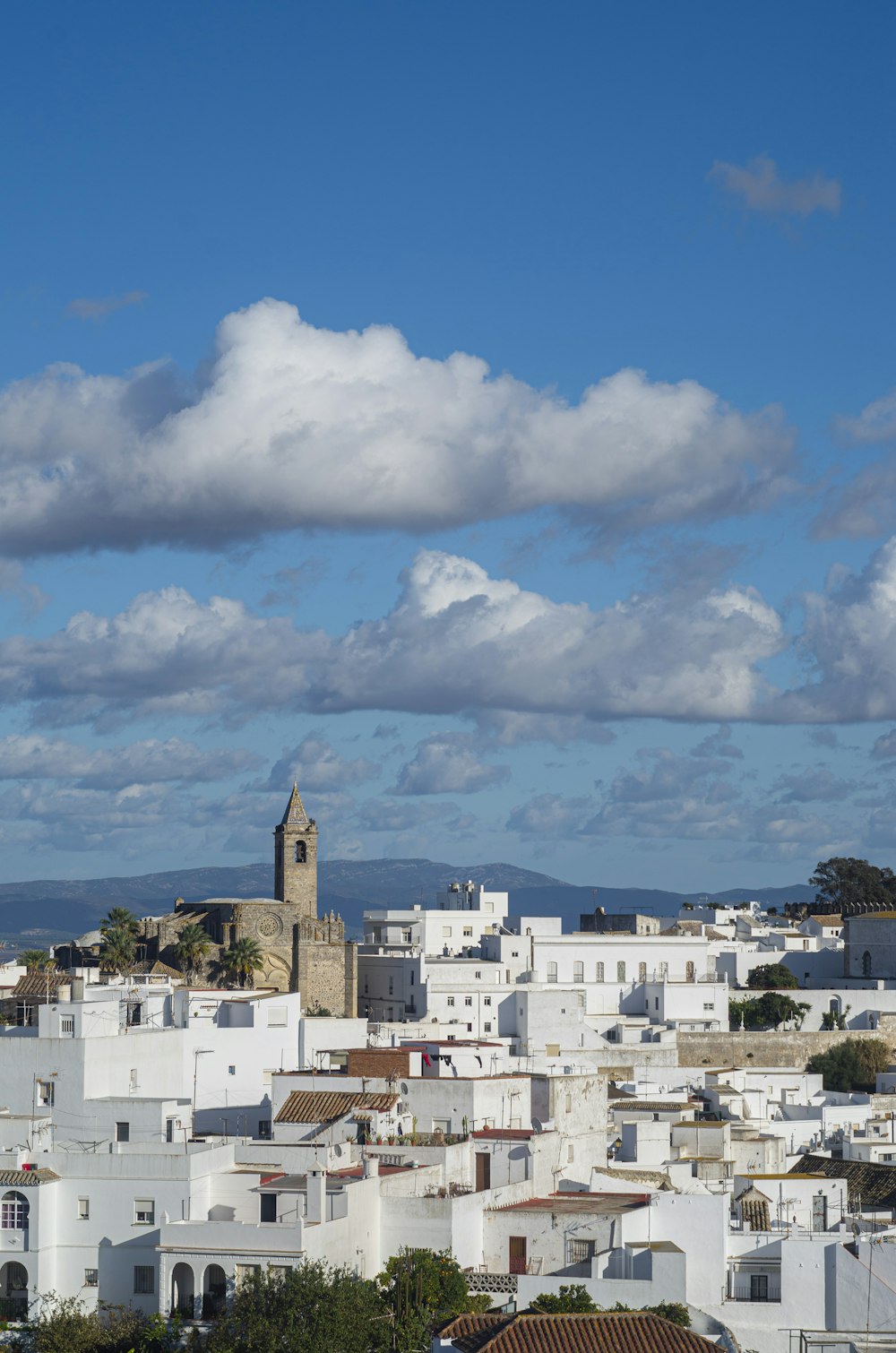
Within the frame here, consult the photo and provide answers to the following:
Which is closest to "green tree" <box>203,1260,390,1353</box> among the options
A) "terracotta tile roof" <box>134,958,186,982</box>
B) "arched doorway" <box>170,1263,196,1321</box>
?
"arched doorway" <box>170,1263,196,1321</box>

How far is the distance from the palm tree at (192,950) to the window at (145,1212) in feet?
143

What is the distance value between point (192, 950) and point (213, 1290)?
153ft

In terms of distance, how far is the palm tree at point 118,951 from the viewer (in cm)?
8589

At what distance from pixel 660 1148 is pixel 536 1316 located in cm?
1763

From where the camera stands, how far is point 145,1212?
4088 cm

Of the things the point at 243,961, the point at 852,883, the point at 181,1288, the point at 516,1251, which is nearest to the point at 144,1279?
the point at 181,1288

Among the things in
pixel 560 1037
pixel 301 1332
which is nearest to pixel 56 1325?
pixel 301 1332

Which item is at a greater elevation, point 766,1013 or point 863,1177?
point 766,1013

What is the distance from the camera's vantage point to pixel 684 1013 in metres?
81.9

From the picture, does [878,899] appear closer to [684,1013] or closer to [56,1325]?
[684,1013]

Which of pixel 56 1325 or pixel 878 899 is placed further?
pixel 878 899

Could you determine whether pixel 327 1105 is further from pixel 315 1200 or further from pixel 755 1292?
pixel 755 1292

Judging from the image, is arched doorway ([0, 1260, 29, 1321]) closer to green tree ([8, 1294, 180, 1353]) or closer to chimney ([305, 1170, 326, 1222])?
green tree ([8, 1294, 180, 1353])

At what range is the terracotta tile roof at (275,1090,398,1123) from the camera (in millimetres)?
46875
